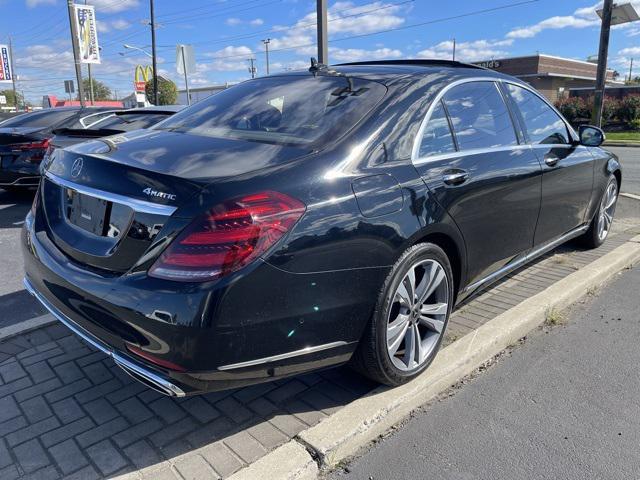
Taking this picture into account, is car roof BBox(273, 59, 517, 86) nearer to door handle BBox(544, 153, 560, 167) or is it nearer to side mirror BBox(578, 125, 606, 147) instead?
door handle BBox(544, 153, 560, 167)

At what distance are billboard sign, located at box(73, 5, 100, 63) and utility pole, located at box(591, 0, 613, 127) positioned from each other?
76.6ft

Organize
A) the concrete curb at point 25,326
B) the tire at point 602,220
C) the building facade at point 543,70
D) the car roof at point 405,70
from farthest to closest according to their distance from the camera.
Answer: the building facade at point 543,70 < the tire at point 602,220 < the concrete curb at point 25,326 < the car roof at point 405,70

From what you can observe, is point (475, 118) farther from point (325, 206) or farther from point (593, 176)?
point (593, 176)

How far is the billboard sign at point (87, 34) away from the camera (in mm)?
26438

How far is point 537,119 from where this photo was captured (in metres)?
4.01

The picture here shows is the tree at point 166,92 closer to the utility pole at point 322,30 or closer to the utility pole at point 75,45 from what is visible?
the utility pole at point 75,45

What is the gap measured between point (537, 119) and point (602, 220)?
1894mm

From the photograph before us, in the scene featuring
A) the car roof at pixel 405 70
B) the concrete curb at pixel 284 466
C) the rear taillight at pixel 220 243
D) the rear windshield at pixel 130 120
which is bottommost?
the concrete curb at pixel 284 466

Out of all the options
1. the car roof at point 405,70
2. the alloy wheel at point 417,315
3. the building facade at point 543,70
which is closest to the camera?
the alloy wheel at point 417,315

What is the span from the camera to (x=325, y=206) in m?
2.19

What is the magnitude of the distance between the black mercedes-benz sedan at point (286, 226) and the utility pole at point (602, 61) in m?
10.7

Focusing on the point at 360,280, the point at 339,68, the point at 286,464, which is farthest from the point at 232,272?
the point at 339,68

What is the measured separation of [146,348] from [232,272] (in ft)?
1.59

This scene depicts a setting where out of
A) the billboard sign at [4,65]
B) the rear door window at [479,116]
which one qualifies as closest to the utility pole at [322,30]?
the rear door window at [479,116]
